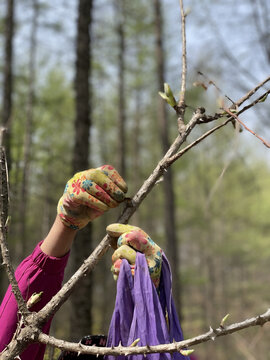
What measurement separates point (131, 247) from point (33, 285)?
0.40 metres

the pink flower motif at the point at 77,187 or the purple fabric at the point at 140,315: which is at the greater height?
the pink flower motif at the point at 77,187

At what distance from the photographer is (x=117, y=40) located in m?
10.9

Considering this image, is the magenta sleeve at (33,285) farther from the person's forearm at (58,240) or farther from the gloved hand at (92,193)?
the gloved hand at (92,193)

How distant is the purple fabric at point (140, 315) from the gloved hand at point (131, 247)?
28 millimetres

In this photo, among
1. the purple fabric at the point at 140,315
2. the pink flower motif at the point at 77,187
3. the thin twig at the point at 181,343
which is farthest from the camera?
the pink flower motif at the point at 77,187

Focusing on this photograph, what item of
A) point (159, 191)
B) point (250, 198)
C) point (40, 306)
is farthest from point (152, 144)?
point (40, 306)

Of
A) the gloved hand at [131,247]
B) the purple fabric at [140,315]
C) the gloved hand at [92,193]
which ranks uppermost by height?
the gloved hand at [92,193]

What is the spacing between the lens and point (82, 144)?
13.2 ft

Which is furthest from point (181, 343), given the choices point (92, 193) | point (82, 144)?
point (82, 144)

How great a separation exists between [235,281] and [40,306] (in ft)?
93.2

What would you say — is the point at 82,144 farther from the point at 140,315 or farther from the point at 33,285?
the point at 140,315

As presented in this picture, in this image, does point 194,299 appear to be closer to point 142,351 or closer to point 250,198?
point 250,198

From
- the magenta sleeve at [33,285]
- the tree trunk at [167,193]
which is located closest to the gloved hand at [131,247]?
the magenta sleeve at [33,285]

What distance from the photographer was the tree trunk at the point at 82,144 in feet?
12.1
